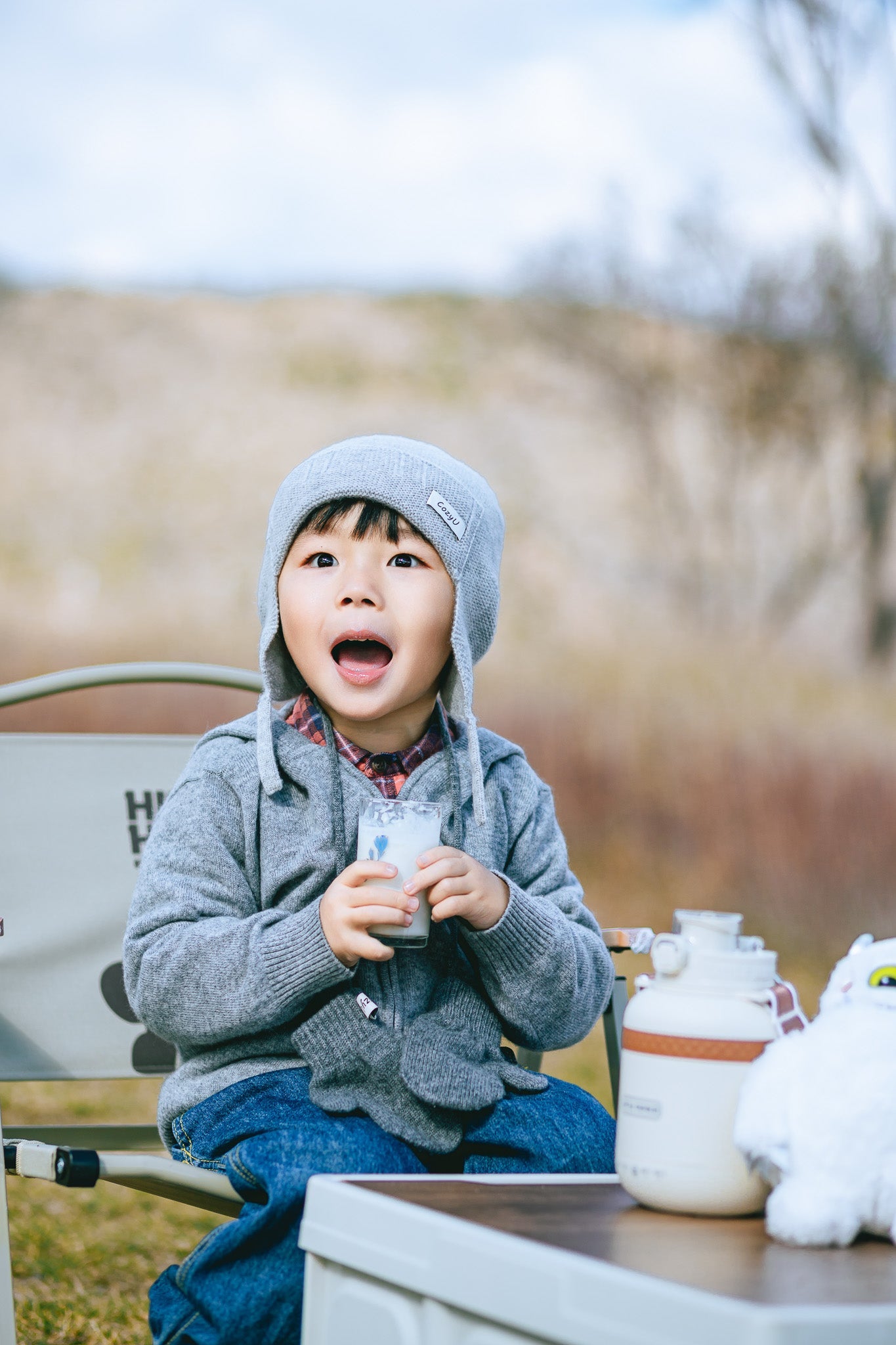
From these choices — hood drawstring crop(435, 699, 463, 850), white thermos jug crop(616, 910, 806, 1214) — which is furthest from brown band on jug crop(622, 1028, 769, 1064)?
hood drawstring crop(435, 699, 463, 850)

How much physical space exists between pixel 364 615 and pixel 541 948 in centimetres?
38

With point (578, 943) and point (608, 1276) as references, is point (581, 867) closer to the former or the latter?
point (578, 943)

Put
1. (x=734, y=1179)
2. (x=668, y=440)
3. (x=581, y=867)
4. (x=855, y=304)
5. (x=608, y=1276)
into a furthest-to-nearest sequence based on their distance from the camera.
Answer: (x=668, y=440) → (x=855, y=304) → (x=581, y=867) → (x=734, y=1179) → (x=608, y=1276)

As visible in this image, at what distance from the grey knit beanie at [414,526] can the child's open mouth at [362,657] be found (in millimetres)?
81

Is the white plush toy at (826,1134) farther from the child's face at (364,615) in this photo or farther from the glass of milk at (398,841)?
the child's face at (364,615)

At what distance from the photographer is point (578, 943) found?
1554 mm

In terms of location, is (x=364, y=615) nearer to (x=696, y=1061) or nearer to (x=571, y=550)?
(x=696, y=1061)

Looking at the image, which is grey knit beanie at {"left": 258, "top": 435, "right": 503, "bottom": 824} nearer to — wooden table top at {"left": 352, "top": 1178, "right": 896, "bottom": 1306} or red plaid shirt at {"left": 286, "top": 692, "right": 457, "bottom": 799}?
red plaid shirt at {"left": 286, "top": 692, "right": 457, "bottom": 799}

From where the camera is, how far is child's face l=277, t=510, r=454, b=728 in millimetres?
1539

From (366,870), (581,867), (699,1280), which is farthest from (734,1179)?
(581,867)

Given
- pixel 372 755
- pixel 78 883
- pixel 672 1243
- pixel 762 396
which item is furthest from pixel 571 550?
pixel 672 1243

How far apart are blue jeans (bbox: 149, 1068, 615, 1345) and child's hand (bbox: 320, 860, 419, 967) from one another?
188mm

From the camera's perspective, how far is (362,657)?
157 cm

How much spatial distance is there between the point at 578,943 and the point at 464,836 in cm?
17
